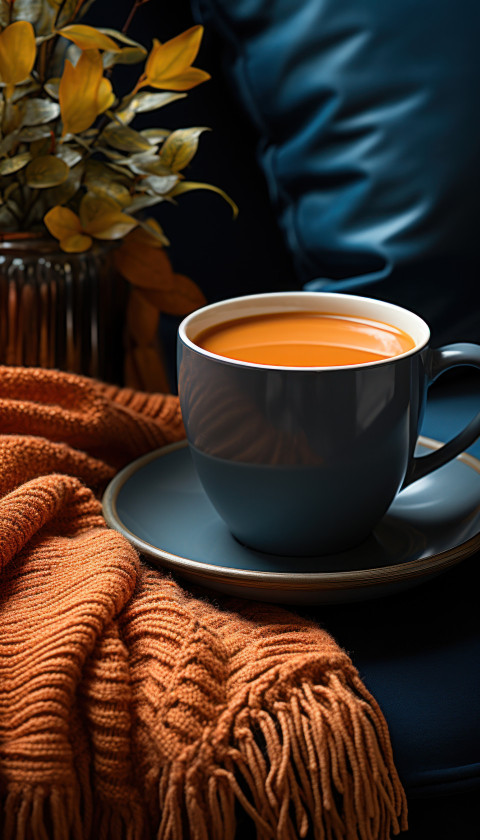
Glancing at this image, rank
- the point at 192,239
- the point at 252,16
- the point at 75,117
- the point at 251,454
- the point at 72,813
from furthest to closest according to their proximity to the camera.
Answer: the point at 192,239
the point at 252,16
the point at 75,117
the point at 251,454
the point at 72,813

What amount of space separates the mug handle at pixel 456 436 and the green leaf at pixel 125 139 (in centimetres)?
30

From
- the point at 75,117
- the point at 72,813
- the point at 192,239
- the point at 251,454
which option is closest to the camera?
the point at 72,813

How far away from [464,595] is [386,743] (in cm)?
12

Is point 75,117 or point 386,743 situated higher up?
Answer: point 75,117

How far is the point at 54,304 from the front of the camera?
696mm

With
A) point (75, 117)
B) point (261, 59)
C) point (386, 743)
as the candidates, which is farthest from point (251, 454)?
point (261, 59)

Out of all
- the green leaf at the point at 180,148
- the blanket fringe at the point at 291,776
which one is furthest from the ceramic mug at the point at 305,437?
the green leaf at the point at 180,148

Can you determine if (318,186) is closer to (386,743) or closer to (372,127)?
(372,127)

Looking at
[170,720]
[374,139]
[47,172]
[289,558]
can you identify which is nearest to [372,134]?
[374,139]

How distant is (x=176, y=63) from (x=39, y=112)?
11 cm

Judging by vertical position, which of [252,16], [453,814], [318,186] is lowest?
[453,814]

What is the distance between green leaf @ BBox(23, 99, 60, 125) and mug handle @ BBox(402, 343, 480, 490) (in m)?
0.33

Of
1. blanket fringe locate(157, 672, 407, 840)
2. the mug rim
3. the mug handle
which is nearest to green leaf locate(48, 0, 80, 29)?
the mug rim

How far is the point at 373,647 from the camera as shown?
45 centimetres
